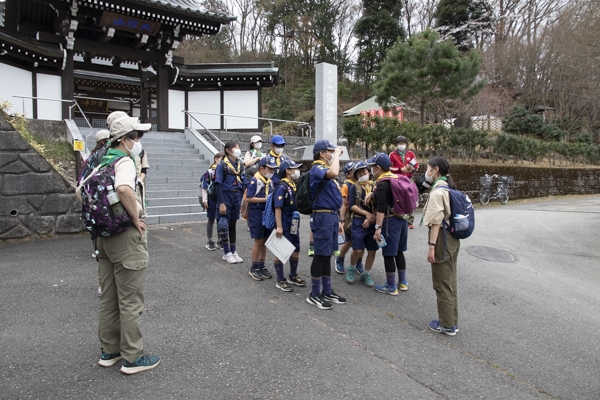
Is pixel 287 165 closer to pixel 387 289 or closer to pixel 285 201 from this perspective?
pixel 285 201

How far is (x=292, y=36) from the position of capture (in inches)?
1351

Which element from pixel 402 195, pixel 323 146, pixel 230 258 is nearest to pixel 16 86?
pixel 230 258

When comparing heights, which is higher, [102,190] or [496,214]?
[102,190]

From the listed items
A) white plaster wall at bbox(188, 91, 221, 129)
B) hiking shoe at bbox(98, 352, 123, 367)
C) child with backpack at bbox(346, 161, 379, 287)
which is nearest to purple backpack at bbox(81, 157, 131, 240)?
hiking shoe at bbox(98, 352, 123, 367)

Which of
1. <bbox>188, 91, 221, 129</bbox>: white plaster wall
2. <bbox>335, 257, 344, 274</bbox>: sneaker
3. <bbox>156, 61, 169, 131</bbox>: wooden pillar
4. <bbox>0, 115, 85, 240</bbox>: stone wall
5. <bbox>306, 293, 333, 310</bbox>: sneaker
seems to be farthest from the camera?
<bbox>188, 91, 221, 129</bbox>: white plaster wall

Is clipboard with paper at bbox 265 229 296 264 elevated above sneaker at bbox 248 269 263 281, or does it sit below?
above

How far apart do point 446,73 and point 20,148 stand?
1517 cm

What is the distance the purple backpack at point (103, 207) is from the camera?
2.73 m

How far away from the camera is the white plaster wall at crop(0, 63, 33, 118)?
12.0 metres

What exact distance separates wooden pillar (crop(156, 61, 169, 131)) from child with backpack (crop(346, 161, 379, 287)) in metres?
11.7

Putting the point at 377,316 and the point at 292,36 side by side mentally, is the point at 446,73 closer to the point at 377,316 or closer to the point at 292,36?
the point at 377,316

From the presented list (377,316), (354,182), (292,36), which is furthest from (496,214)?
(292,36)

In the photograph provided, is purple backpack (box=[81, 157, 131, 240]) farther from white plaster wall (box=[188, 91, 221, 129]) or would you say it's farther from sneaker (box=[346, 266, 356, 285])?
white plaster wall (box=[188, 91, 221, 129])

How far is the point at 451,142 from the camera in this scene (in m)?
15.4
